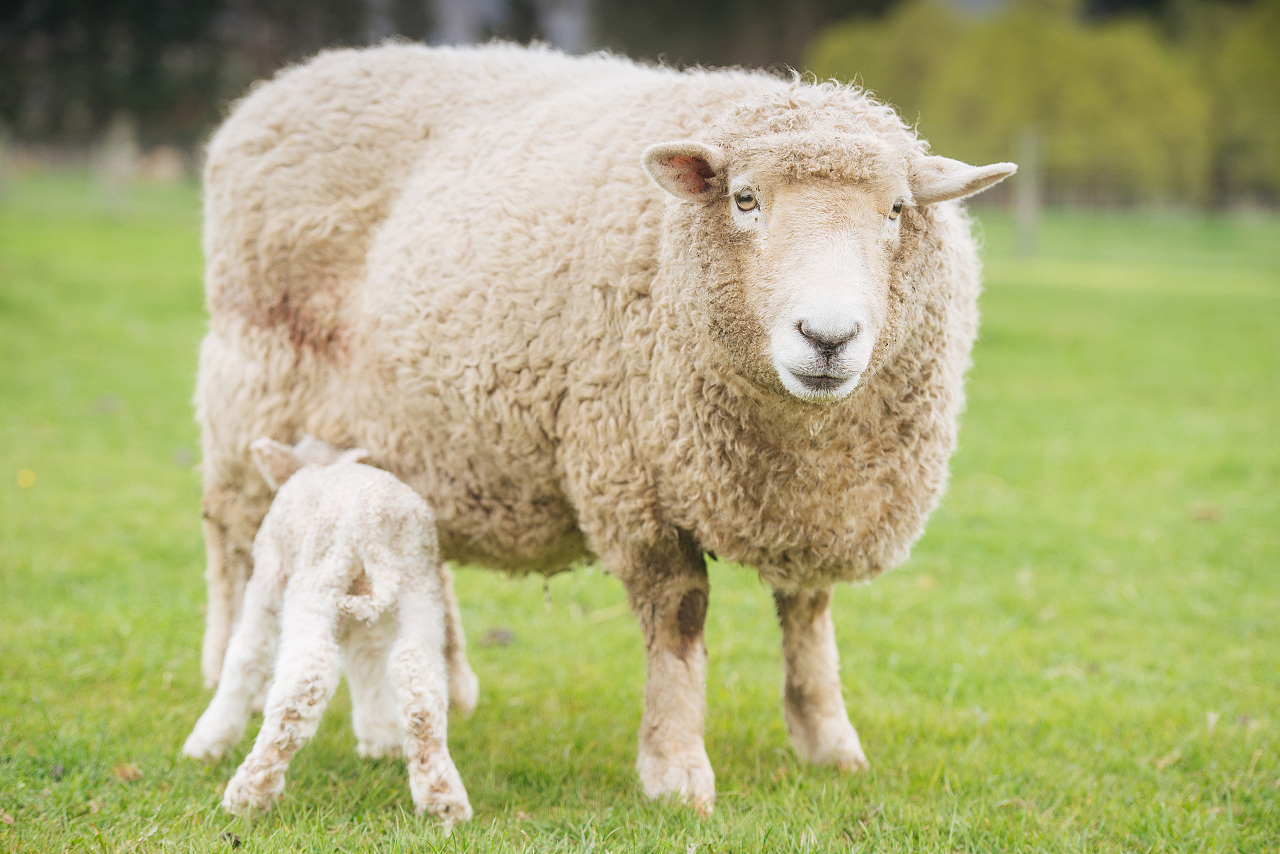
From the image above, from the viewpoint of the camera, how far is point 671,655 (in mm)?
3365

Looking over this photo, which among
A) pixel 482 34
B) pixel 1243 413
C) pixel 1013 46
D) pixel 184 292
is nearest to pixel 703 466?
pixel 1243 413

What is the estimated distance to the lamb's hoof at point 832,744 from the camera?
360cm

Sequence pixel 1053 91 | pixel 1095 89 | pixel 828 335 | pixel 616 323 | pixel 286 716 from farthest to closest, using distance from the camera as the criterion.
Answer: pixel 1053 91 < pixel 1095 89 < pixel 616 323 < pixel 286 716 < pixel 828 335

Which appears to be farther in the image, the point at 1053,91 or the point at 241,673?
the point at 1053,91

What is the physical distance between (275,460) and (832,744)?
194 centimetres

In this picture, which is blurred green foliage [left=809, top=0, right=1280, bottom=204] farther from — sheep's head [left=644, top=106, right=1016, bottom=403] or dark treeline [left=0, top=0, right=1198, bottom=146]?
sheep's head [left=644, top=106, right=1016, bottom=403]

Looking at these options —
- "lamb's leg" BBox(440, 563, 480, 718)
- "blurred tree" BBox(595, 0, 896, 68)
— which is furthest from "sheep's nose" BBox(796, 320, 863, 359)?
"blurred tree" BBox(595, 0, 896, 68)

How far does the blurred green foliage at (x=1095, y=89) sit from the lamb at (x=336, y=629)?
18767 millimetres

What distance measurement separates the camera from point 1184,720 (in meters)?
4.08

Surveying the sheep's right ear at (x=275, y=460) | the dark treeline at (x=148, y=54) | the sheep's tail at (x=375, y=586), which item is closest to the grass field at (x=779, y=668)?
the sheep's tail at (x=375, y=586)

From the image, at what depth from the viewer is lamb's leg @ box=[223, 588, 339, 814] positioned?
301cm

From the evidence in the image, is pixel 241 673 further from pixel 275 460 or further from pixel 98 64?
pixel 98 64

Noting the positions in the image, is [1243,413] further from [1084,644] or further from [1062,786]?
[1062,786]

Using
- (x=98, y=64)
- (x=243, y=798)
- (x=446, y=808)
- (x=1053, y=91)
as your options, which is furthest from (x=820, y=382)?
(x=1053, y=91)
